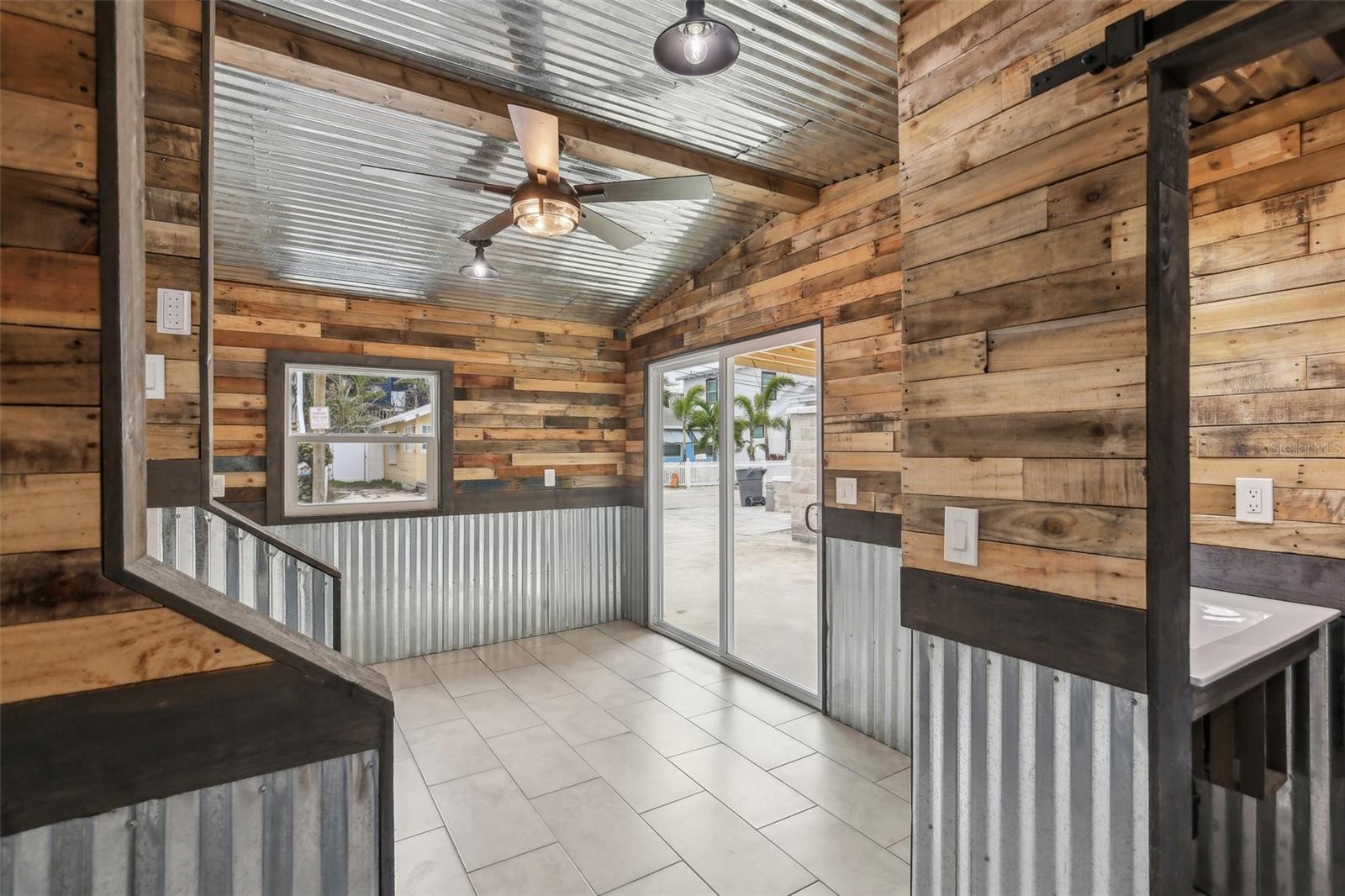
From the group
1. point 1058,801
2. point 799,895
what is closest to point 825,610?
point 799,895

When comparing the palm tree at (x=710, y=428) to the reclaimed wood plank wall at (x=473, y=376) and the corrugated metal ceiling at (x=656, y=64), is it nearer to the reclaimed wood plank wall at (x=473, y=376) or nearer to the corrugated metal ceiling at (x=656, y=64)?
the reclaimed wood plank wall at (x=473, y=376)

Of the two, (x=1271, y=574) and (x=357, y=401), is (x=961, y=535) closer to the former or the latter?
(x=1271, y=574)

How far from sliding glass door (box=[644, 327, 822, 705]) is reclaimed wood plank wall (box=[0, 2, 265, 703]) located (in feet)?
10.8

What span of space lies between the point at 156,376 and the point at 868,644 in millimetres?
3292

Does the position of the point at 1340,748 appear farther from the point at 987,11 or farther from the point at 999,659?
the point at 987,11

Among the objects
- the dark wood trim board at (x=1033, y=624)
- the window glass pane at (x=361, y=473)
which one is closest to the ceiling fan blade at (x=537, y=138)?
the dark wood trim board at (x=1033, y=624)

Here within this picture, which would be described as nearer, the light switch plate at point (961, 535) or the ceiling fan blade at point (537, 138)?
the light switch plate at point (961, 535)

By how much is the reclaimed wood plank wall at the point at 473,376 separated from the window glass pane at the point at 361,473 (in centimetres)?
25

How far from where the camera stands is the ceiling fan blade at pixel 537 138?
7.39 ft

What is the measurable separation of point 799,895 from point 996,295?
2.12 m

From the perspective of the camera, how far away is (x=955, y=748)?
180 cm

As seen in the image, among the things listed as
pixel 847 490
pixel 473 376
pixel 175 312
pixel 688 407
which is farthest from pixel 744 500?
pixel 175 312

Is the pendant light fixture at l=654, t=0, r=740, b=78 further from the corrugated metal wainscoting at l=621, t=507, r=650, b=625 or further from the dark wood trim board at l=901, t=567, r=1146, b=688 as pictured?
the corrugated metal wainscoting at l=621, t=507, r=650, b=625

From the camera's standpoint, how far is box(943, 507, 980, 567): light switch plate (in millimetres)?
1752
